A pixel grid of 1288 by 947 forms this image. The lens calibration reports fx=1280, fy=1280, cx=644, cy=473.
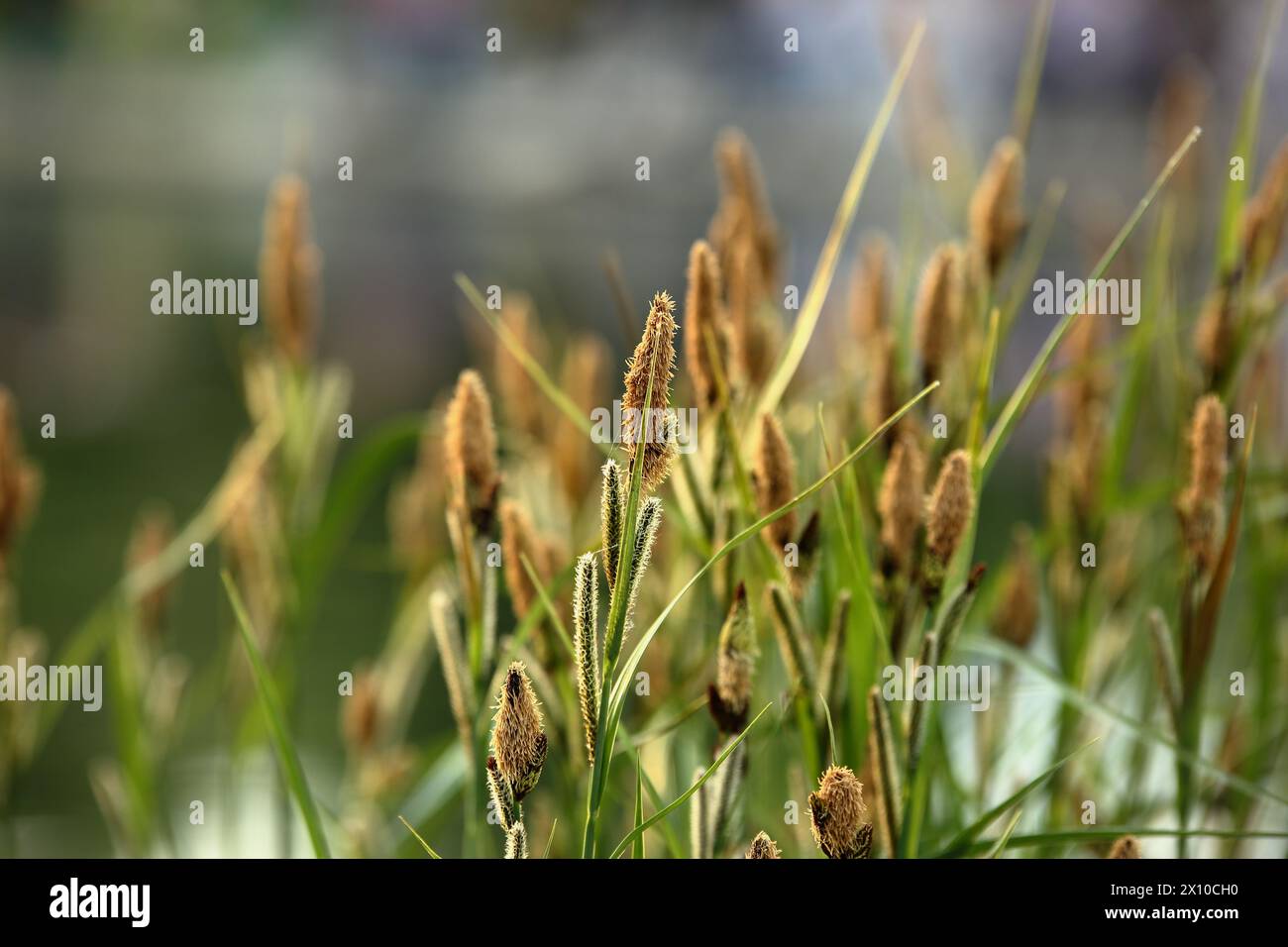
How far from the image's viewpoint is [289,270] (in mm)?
675

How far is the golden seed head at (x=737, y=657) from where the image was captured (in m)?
0.38

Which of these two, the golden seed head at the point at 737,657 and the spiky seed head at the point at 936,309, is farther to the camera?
the spiky seed head at the point at 936,309

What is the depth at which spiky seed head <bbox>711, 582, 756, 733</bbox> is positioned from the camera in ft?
1.24

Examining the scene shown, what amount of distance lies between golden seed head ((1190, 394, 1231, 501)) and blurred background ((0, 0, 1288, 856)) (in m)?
1.67

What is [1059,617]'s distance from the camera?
26.1 inches

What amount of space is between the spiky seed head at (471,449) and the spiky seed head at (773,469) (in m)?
0.09

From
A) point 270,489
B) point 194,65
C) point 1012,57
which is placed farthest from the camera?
point 194,65

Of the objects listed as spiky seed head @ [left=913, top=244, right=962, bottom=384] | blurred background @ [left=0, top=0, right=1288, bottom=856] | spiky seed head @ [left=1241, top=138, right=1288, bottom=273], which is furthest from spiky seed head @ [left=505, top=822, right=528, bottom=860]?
blurred background @ [left=0, top=0, right=1288, bottom=856]

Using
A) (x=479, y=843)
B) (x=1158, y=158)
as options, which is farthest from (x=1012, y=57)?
(x=479, y=843)

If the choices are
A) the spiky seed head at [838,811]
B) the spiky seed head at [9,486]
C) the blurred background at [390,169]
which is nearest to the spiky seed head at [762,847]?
the spiky seed head at [838,811]

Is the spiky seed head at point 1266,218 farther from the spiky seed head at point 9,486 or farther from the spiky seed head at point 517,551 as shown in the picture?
the spiky seed head at point 9,486

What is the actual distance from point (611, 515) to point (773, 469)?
4.2 inches
